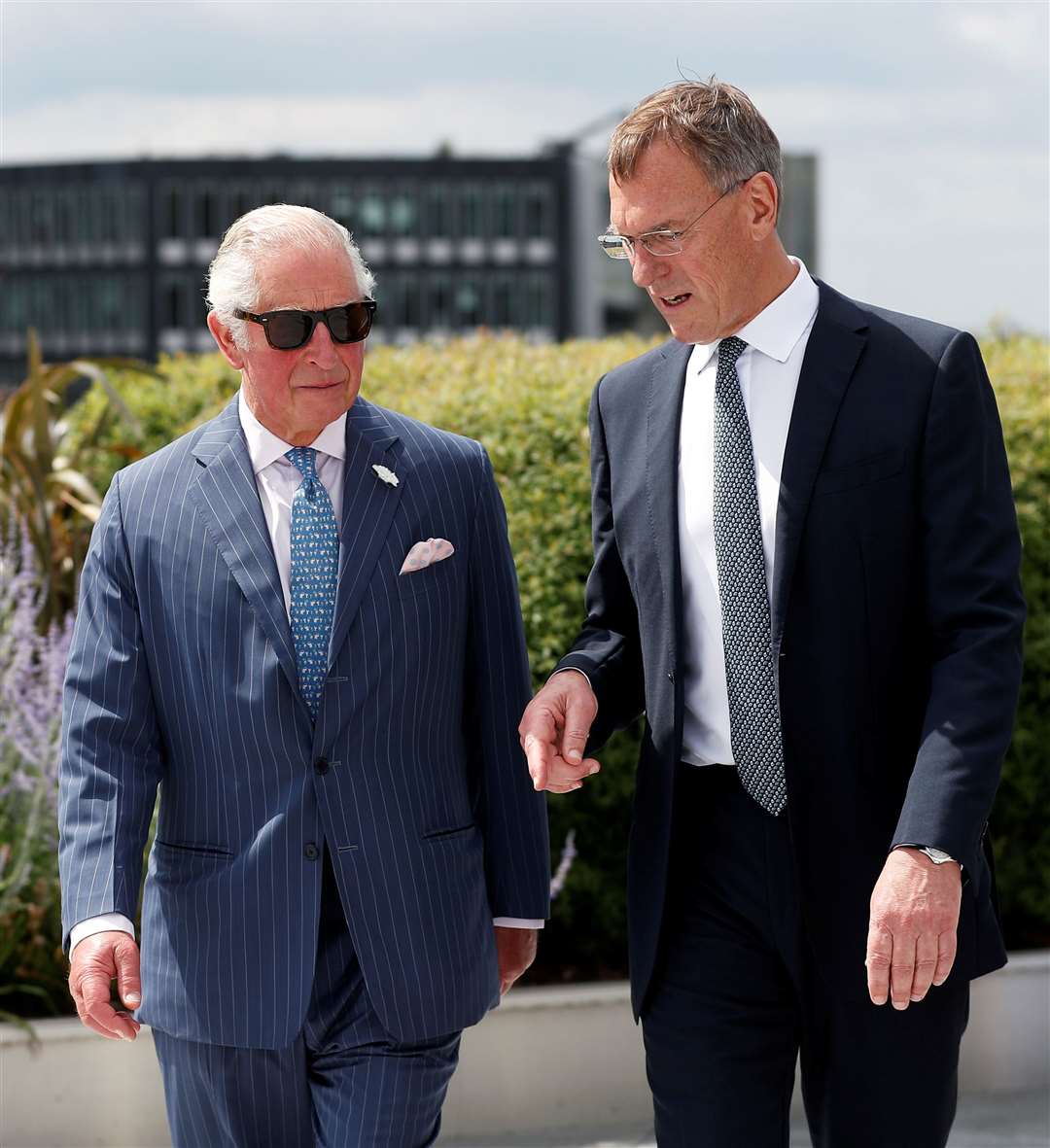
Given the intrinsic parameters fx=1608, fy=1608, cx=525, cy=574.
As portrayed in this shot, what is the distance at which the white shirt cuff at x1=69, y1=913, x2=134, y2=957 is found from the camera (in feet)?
8.16

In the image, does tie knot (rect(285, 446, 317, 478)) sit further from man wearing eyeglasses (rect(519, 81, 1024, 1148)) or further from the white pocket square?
man wearing eyeglasses (rect(519, 81, 1024, 1148))

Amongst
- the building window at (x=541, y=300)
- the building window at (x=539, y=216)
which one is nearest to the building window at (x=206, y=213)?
the building window at (x=539, y=216)

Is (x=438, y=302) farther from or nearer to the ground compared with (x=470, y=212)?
nearer to the ground

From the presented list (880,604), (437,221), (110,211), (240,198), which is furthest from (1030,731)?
(110,211)

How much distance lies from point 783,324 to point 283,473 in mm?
850

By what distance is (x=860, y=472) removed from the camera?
241cm

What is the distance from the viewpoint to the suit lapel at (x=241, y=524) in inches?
98.8

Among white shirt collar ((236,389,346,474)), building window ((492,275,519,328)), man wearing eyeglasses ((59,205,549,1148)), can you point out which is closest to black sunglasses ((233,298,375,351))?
man wearing eyeglasses ((59,205,549,1148))

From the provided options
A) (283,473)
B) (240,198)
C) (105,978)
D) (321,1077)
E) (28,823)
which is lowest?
(240,198)

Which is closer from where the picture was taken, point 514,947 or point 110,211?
point 514,947

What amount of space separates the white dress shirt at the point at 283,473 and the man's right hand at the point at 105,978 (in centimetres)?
57

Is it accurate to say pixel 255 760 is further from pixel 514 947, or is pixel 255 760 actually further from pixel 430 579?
pixel 514 947

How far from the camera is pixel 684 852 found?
2.60m

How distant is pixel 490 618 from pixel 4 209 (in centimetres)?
9066
